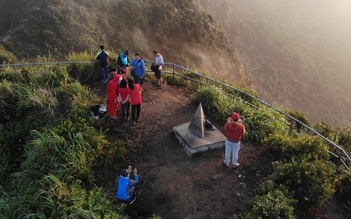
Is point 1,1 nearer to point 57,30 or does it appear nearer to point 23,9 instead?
point 23,9

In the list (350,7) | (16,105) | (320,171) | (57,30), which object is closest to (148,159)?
(320,171)

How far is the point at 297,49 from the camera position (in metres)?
79.2

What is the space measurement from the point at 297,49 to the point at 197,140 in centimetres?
7841

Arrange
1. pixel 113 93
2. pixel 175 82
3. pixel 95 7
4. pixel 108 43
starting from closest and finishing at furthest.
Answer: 1. pixel 113 93
2. pixel 175 82
3. pixel 108 43
4. pixel 95 7

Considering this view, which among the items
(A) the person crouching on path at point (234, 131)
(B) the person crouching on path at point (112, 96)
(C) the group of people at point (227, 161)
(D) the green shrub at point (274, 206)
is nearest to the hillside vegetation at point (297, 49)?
(B) the person crouching on path at point (112, 96)

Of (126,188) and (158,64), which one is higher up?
(158,64)

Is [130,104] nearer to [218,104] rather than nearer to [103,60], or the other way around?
[103,60]

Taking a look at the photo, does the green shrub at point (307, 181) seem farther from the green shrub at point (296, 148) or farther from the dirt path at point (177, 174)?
the dirt path at point (177, 174)

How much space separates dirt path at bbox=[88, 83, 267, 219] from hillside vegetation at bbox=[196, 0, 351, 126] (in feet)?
152

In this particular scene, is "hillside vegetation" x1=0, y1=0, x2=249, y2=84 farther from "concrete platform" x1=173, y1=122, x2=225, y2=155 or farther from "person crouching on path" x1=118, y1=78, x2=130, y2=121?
"concrete platform" x1=173, y1=122, x2=225, y2=155

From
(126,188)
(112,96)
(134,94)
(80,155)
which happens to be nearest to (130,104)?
(112,96)

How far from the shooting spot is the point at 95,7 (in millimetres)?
42375

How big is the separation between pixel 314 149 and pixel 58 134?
651 centimetres

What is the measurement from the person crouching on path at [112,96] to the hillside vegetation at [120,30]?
24.8 meters
